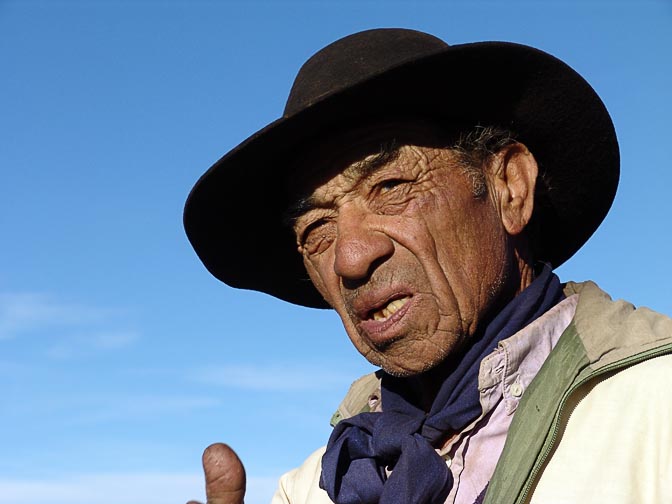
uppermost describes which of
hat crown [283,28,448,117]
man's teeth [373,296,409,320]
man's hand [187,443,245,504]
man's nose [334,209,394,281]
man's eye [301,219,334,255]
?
hat crown [283,28,448,117]

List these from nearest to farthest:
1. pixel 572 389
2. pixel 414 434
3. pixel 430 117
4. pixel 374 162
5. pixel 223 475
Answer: pixel 572 389, pixel 223 475, pixel 414 434, pixel 374 162, pixel 430 117

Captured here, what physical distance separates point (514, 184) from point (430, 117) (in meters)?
0.42

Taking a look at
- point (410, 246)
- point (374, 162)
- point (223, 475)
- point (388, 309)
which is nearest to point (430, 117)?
point (374, 162)

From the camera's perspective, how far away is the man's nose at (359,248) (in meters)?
3.44

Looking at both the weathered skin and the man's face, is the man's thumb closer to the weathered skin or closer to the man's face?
the weathered skin

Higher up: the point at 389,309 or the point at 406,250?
the point at 406,250

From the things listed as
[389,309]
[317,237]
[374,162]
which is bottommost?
[389,309]

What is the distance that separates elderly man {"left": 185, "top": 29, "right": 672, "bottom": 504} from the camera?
123 inches

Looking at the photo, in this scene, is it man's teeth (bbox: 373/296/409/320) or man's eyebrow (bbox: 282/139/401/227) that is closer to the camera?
man's teeth (bbox: 373/296/409/320)

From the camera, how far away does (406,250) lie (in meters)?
3.47

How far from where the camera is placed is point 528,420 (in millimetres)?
3135

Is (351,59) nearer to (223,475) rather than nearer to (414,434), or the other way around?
(414,434)

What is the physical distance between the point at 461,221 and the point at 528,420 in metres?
0.79

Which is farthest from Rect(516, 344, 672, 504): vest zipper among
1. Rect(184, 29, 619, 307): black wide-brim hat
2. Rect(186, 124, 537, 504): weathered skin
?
Rect(184, 29, 619, 307): black wide-brim hat
